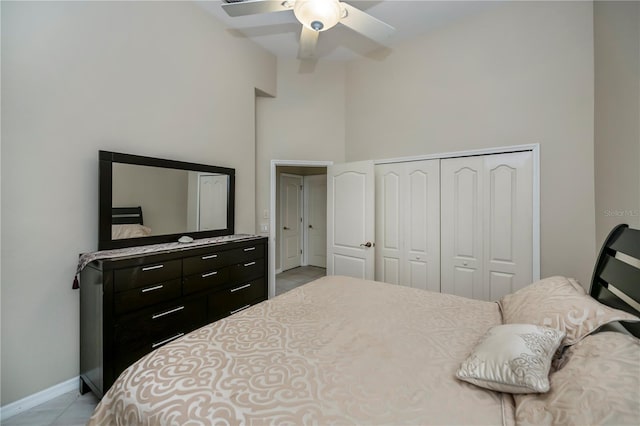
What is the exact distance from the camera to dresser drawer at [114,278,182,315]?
5.89 feet

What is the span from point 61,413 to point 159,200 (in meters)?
1.62

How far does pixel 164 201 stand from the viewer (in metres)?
2.49

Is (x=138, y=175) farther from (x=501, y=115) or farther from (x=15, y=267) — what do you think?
(x=501, y=115)

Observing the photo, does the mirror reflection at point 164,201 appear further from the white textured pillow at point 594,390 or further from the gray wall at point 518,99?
the white textured pillow at point 594,390

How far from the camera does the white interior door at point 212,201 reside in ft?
9.30

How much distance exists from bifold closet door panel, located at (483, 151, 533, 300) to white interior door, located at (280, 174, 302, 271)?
3.76 metres

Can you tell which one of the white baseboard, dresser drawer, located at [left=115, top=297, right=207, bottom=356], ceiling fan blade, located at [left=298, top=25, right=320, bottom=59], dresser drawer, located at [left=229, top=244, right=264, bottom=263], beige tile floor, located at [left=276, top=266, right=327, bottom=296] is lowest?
the white baseboard

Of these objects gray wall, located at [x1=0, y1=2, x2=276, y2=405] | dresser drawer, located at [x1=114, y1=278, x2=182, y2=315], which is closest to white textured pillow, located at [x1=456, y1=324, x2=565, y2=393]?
dresser drawer, located at [x1=114, y1=278, x2=182, y2=315]

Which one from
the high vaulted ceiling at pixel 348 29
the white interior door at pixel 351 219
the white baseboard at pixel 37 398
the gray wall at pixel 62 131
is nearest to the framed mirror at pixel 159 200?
the gray wall at pixel 62 131

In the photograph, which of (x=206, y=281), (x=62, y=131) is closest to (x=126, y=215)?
(x=62, y=131)

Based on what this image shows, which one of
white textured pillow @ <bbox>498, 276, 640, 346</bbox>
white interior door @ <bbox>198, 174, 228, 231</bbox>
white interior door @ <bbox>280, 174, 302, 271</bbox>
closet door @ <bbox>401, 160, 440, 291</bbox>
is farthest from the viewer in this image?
white interior door @ <bbox>280, 174, 302, 271</bbox>

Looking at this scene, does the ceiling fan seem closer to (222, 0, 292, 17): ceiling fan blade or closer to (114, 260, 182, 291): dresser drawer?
(222, 0, 292, 17): ceiling fan blade

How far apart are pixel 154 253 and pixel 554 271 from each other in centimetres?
346

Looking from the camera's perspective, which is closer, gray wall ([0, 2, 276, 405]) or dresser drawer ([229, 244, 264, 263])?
gray wall ([0, 2, 276, 405])
